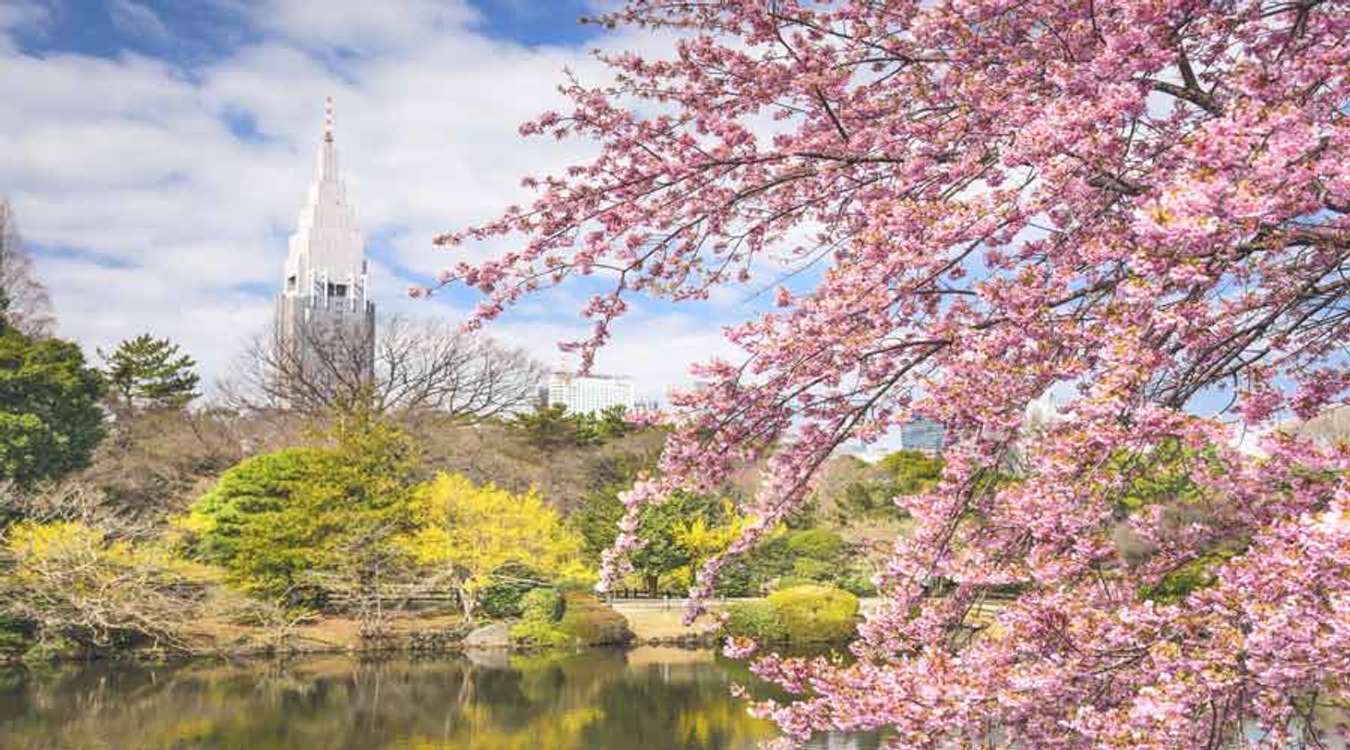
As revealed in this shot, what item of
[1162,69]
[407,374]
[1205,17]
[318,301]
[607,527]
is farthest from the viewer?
[318,301]

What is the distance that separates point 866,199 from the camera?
2912mm

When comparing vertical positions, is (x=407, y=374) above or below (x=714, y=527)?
above

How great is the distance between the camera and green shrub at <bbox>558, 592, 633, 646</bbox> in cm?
1576

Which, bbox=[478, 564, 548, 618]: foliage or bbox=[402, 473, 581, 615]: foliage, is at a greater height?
bbox=[402, 473, 581, 615]: foliage

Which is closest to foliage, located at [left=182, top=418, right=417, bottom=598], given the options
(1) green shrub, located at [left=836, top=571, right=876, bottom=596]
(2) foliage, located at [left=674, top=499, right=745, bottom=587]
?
(2) foliage, located at [left=674, top=499, right=745, bottom=587]

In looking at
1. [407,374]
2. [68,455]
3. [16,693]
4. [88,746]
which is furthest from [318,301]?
[88,746]

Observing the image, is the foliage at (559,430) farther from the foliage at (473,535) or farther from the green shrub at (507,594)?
the foliage at (473,535)

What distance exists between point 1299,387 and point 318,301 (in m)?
35.8

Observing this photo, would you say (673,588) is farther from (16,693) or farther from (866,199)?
(866,199)

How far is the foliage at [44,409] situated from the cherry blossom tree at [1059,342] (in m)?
14.1

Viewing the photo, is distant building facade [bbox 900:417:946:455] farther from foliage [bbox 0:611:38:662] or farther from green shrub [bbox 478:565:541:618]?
green shrub [bbox 478:565:541:618]

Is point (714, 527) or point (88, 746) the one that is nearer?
point (88, 746)

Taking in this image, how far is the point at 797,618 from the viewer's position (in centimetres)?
1584

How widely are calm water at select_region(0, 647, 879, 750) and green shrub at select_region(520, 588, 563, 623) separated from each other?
4.92 ft
